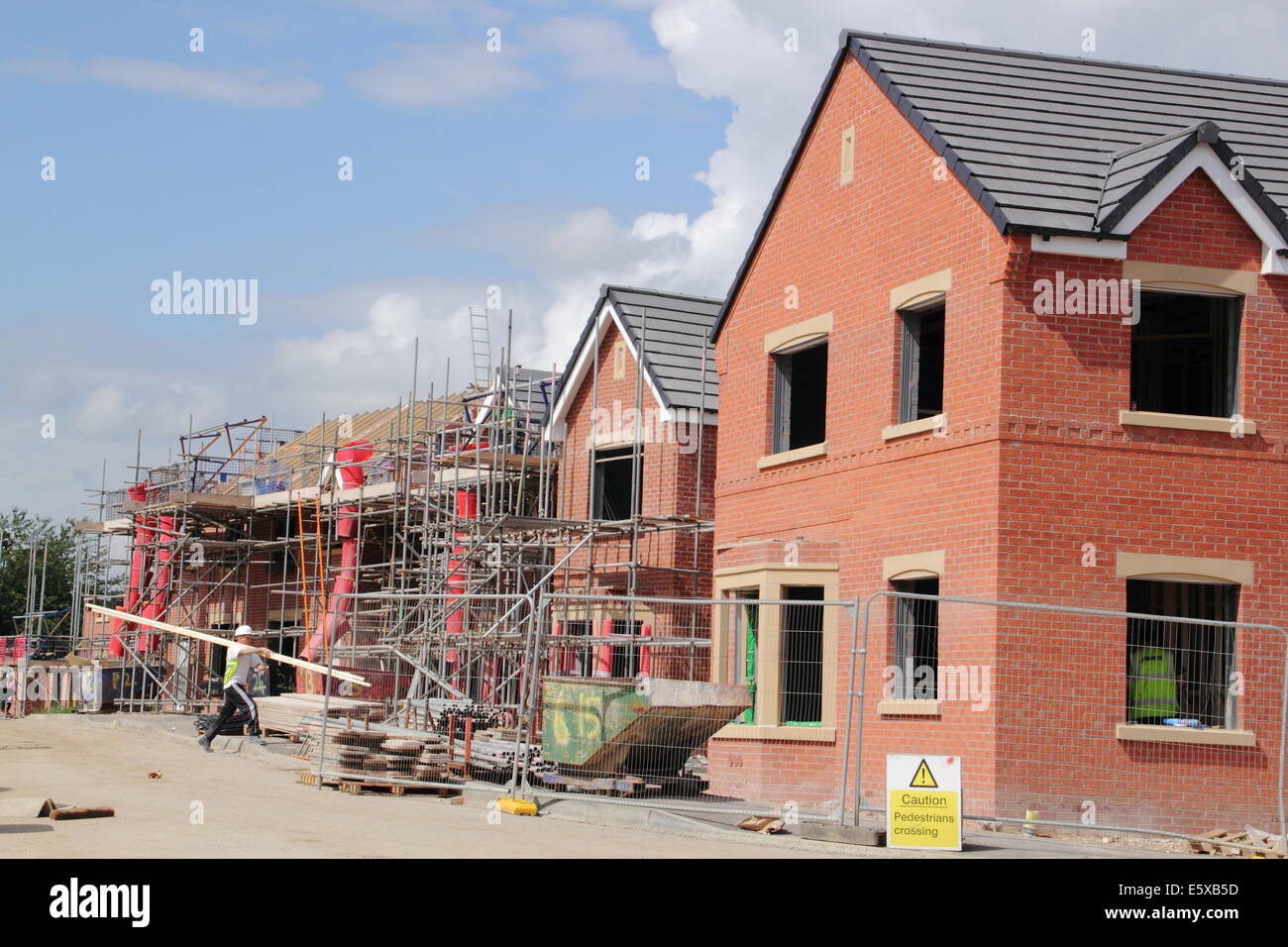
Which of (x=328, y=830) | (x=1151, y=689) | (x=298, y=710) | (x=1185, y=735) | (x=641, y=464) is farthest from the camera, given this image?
(x=641, y=464)

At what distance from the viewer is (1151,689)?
17172mm

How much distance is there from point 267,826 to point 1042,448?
8937 mm

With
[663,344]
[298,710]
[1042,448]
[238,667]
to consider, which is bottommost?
[298,710]

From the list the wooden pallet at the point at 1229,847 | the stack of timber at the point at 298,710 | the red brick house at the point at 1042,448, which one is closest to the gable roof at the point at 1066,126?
the red brick house at the point at 1042,448

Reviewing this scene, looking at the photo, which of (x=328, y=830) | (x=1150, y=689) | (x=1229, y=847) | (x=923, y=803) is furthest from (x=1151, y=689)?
(x=328, y=830)

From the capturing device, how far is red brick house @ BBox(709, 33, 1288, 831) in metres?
16.9

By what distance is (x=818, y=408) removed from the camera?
2241cm

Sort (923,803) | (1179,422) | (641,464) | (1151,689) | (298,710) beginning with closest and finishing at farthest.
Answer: (923,803) → (1151,689) → (1179,422) → (298,710) → (641,464)

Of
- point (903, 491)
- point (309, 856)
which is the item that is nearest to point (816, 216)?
point (903, 491)

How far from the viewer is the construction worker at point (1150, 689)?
17.1 meters

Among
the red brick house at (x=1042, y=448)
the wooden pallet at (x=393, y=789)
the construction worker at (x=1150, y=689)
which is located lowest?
the wooden pallet at (x=393, y=789)

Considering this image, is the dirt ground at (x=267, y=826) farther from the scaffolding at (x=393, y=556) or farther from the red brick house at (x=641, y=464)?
the red brick house at (x=641, y=464)

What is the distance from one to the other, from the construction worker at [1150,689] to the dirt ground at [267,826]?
5.52 metres

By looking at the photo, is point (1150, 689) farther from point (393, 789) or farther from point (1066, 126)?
point (393, 789)
